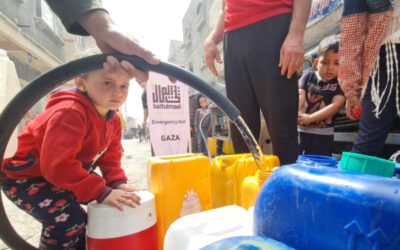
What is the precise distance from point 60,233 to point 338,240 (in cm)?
77

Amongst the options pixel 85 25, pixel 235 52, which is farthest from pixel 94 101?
pixel 235 52

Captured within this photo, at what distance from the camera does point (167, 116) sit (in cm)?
184

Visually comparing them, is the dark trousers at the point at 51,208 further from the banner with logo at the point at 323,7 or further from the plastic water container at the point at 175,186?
the banner with logo at the point at 323,7

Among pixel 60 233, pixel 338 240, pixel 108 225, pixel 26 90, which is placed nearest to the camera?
pixel 338 240

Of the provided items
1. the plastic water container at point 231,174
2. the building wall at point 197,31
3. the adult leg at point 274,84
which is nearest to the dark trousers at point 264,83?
the adult leg at point 274,84

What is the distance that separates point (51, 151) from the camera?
0.67 metres

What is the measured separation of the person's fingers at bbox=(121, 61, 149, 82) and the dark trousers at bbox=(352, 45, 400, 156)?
37.3 inches

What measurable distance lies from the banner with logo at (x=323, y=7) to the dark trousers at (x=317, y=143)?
78.0 inches

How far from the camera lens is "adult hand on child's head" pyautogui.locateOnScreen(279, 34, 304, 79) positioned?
0.83m

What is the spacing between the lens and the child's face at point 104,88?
2.51 feet

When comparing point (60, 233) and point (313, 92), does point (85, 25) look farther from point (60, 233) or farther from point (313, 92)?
point (313, 92)

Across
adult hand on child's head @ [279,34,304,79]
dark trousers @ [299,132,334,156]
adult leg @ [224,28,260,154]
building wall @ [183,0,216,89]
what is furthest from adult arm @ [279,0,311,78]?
building wall @ [183,0,216,89]

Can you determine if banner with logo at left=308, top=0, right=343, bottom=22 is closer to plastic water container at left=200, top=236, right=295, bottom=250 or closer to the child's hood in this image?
the child's hood

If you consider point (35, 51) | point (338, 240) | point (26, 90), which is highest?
point (35, 51)
